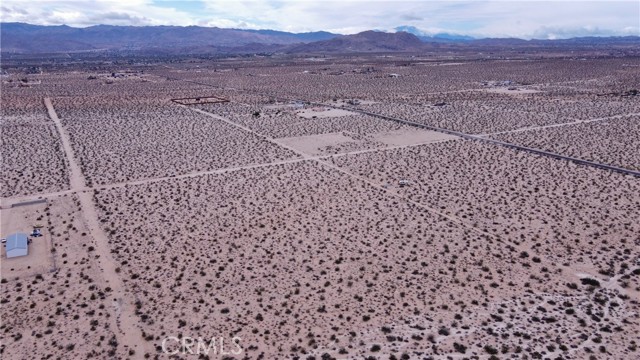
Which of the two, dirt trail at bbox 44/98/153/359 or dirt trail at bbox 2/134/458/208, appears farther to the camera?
dirt trail at bbox 2/134/458/208

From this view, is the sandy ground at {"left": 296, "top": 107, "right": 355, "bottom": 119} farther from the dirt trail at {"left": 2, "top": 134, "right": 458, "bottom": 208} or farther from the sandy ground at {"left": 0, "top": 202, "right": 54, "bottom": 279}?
the sandy ground at {"left": 0, "top": 202, "right": 54, "bottom": 279}

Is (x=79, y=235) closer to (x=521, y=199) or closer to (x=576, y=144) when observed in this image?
(x=521, y=199)

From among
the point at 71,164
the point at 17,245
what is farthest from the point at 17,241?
the point at 71,164

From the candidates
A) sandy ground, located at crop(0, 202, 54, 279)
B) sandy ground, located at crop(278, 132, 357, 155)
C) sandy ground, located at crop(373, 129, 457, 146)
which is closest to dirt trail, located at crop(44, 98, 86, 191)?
sandy ground, located at crop(0, 202, 54, 279)

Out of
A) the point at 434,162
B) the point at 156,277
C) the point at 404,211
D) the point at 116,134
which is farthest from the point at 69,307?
the point at 116,134

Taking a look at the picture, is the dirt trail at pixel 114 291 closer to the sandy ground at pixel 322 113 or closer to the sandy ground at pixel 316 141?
the sandy ground at pixel 316 141
